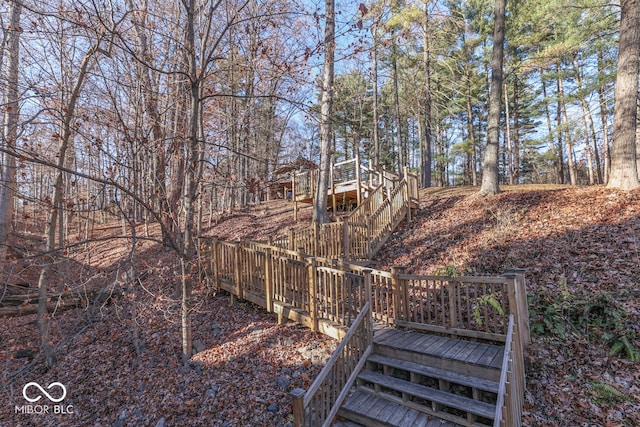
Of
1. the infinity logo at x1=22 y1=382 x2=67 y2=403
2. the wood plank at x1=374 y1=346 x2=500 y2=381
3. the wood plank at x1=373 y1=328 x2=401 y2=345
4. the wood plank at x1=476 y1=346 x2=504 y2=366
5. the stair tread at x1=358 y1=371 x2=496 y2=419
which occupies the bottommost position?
the infinity logo at x1=22 y1=382 x2=67 y2=403

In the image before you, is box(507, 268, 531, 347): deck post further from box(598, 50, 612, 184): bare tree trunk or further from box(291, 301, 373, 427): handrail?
box(598, 50, 612, 184): bare tree trunk

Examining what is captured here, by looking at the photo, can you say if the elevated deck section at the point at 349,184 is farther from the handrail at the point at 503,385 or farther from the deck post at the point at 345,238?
the handrail at the point at 503,385

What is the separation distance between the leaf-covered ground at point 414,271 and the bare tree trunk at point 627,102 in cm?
60

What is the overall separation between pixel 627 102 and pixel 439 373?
9144 millimetres

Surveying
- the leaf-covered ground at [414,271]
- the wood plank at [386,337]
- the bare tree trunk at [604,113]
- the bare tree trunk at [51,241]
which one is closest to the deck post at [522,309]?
the leaf-covered ground at [414,271]

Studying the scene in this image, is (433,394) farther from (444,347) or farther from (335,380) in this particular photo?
(335,380)

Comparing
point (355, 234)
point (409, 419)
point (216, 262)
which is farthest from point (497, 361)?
point (216, 262)

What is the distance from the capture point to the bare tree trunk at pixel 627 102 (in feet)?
25.9

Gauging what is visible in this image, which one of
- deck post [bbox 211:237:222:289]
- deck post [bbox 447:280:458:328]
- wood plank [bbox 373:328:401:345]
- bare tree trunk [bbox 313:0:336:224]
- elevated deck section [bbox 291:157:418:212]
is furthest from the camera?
elevated deck section [bbox 291:157:418:212]

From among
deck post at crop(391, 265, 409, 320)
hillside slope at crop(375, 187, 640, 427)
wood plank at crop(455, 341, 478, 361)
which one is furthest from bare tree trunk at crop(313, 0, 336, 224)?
wood plank at crop(455, 341, 478, 361)

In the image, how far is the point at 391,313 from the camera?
5.89m

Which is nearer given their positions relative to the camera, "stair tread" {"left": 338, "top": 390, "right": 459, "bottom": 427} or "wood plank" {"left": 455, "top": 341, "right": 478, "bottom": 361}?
"stair tread" {"left": 338, "top": 390, "right": 459, "bottom": 427}

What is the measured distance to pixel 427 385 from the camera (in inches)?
161

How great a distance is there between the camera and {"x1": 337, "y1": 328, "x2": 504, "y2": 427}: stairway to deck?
3594 millimetres
